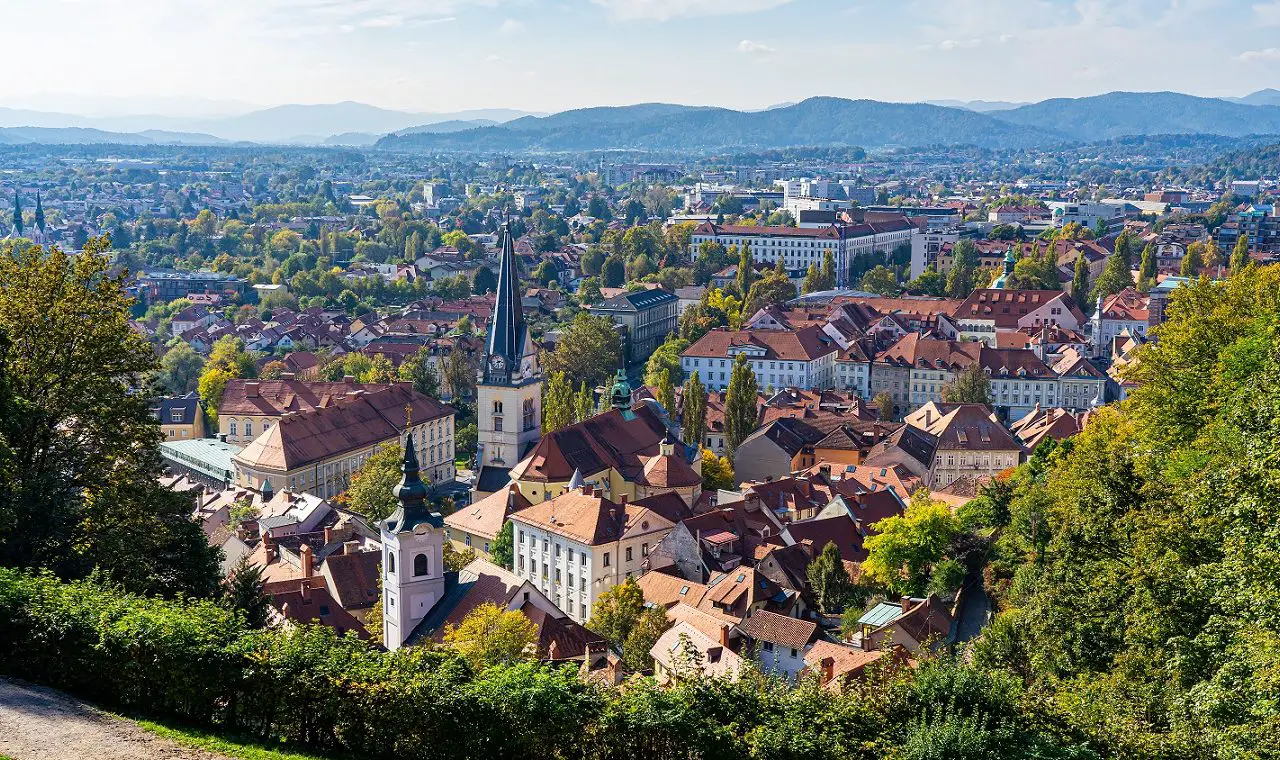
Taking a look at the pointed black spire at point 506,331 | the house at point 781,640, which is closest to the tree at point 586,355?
the pointed black spire at point 506,331

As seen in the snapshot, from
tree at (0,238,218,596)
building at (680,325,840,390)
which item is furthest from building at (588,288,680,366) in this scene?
tree at (0,238,218,596)

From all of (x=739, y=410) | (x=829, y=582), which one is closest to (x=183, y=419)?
(x=739, y=410)

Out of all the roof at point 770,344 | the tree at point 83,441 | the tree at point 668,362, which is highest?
the tree at point 83,441

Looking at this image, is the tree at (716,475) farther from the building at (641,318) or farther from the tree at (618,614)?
the building at (641,318)

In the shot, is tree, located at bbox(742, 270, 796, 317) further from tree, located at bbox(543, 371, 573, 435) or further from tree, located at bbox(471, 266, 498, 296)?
tree, located at bbox(543, 371, 573, 435)

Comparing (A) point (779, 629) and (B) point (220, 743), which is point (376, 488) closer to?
(A) point (779, 629)
